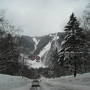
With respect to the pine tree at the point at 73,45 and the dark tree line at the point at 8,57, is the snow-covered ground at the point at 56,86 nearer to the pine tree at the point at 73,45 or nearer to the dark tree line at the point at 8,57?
the pine tree at the point at 73,45

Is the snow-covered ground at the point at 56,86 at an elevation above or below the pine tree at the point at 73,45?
below

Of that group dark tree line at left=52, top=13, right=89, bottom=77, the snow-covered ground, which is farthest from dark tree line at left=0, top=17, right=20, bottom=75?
the snow-covered ground

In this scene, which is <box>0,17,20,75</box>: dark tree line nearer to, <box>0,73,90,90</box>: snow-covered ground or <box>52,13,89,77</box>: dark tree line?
<box>52,13,89,77</box>: dark tree line

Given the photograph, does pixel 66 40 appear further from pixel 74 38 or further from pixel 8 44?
pixel 8 44

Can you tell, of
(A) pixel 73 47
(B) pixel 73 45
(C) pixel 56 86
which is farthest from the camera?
(A) pixel 73 47

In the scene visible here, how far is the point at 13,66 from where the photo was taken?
2382 inches

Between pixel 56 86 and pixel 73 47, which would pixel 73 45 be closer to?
pixel 73 47

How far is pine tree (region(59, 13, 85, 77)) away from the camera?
36.8m

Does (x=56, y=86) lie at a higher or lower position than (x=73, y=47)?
lower

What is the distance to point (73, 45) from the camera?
37188 millimetres

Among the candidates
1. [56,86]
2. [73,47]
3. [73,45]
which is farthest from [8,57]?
[56,86]

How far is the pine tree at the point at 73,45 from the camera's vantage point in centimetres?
3684

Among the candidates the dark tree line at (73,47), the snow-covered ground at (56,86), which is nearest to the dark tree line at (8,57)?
the dark tree line at (73,47)

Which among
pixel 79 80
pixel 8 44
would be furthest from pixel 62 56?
pixel 8 44
